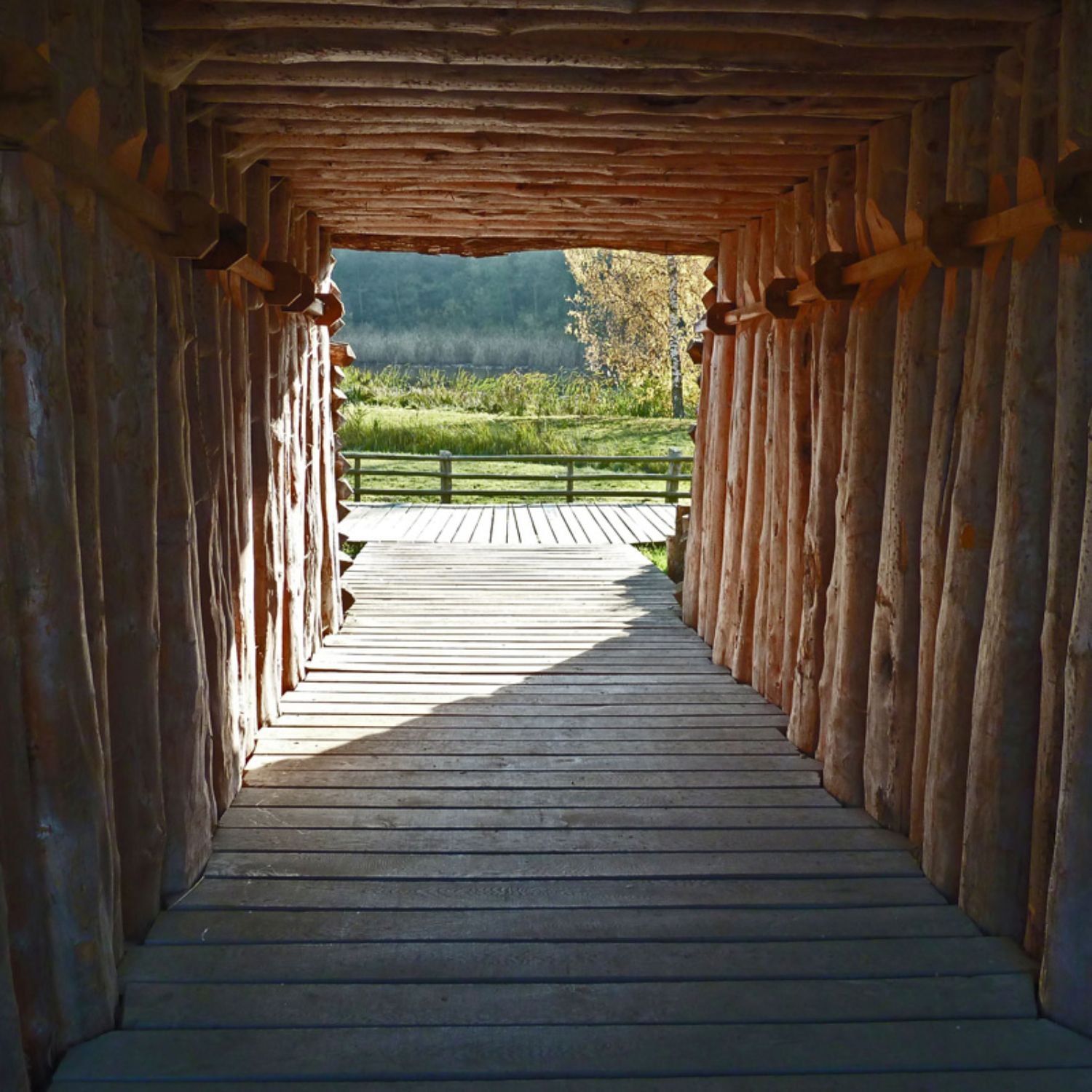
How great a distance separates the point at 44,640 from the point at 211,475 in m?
1.74

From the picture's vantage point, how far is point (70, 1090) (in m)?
2.79

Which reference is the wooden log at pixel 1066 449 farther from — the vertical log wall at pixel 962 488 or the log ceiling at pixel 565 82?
the log ceiling at pixel 565 82

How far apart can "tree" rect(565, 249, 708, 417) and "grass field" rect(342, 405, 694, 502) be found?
1.89 meters

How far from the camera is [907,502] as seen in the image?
4.24 m

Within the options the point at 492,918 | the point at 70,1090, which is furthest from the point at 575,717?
the point at 70,1090

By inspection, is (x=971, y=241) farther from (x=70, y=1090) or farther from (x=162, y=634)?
(x=70, y=1090)

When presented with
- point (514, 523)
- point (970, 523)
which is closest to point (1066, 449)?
point (970, 523)

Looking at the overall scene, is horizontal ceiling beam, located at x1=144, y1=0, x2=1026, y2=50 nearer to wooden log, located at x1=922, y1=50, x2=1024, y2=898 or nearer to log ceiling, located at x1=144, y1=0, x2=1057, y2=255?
log ceiling, located at x1=144, y1=0, x2=1057, y2=255

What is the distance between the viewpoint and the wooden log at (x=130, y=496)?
323 cm

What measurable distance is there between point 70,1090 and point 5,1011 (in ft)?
1.40

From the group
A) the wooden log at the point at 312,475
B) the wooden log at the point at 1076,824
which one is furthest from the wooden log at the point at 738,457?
the wooden log at the point at 1076,824

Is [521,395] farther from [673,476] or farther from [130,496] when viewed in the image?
[130,496]

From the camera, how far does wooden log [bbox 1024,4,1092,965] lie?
3.04 metres

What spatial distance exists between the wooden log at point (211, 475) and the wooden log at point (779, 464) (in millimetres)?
2905
